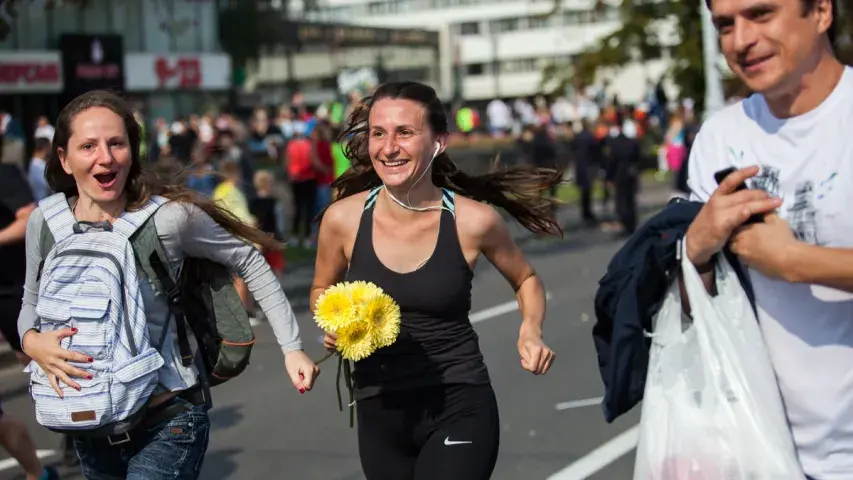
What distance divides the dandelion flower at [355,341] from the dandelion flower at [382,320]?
0.06 ft

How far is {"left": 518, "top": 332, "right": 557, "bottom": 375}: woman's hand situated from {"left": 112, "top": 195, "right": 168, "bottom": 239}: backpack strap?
4.04ft

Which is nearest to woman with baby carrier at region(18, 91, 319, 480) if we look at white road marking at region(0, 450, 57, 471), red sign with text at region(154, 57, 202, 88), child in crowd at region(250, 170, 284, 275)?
white road marking at region(0, 450, 57, 471)

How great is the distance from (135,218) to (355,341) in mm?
794

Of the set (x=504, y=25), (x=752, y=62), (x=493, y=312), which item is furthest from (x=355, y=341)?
(x=504, y=25)

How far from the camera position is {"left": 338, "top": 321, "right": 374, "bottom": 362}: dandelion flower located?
3.79m

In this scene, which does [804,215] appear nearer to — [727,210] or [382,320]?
[727,210]

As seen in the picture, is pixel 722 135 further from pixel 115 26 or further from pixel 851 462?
pixel 115 26

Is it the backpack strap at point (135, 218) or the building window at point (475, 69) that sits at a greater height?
the backpack strap at point (135, 218)

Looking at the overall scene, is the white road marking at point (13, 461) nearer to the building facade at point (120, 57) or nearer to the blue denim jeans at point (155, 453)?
the blue denim jeans at point (155, 453)

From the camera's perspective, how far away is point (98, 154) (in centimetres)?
391

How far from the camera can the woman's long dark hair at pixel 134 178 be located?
4020 millimetres

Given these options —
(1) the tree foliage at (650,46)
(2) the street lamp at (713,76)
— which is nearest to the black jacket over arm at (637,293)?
(2) the street lamp at (713,76)

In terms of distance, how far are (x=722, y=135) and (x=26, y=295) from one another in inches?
92.6

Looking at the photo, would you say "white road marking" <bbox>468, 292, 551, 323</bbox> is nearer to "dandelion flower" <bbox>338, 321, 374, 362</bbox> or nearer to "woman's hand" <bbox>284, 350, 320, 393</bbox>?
"woman's hand" <bbox>284, 350, 320, 393</bbox>
